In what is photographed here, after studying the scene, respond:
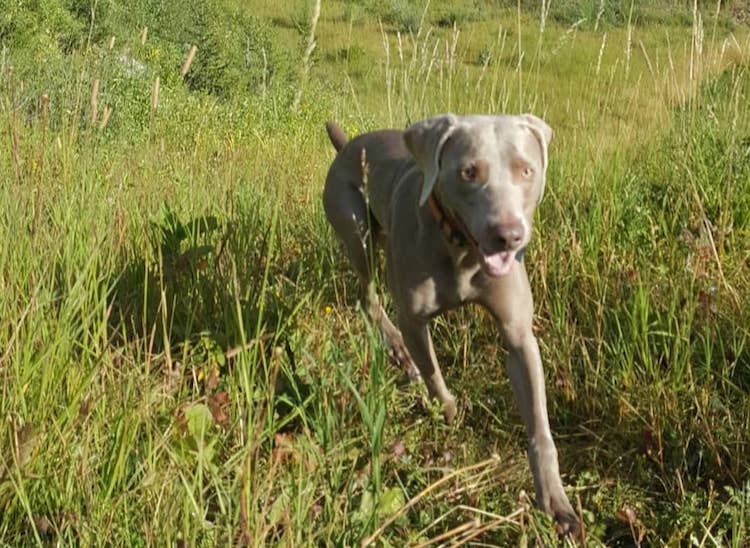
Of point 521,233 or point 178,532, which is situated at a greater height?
point 521,233

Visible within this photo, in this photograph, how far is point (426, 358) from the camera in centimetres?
275

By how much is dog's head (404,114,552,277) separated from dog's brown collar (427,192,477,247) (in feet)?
0.10

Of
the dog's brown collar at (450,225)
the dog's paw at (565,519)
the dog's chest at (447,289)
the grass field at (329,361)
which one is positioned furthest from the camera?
the dog's chest at (447,289)

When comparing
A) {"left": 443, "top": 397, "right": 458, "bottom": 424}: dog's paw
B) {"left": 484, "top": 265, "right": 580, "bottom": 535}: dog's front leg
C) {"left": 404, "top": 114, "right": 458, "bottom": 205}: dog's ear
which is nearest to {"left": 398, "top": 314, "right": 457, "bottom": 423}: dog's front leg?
{"left": 443, "top": 397, "right": 458, "bottom": 424}: dog's paw

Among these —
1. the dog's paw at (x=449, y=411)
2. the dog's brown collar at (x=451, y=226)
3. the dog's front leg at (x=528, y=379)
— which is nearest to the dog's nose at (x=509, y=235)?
the dog's brown collar at (x=451, y=226)

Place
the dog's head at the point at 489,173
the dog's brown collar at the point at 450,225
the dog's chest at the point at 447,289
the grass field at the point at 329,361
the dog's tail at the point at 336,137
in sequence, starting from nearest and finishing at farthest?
the grass field at the point at 329,361 → the dog's head at the point at 489,173 → the dog's brown collar at the point at 450,225 → the dog's chest at the point at 447,289 → the dog's tail at the point at 336,137

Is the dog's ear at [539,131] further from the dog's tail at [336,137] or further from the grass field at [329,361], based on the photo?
the dog's tail at [336,137]

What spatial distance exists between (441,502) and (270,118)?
237 inches

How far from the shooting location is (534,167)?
2.44 m

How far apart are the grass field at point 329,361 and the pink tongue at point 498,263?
0.34 metres

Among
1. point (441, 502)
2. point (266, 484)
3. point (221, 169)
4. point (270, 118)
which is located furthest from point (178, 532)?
point (270, 118)

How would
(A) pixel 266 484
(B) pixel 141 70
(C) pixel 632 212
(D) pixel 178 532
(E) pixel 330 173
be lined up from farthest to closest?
1. (B) pixel 141 70
2. (E) pixel 330 173
3. (C) pixel 632 212
4. (A) pixel 266 484
5. (D) pixel 178 532

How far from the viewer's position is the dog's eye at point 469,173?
7.88ft

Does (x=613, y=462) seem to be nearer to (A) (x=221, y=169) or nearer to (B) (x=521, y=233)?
(B) (x=521, y=233)
